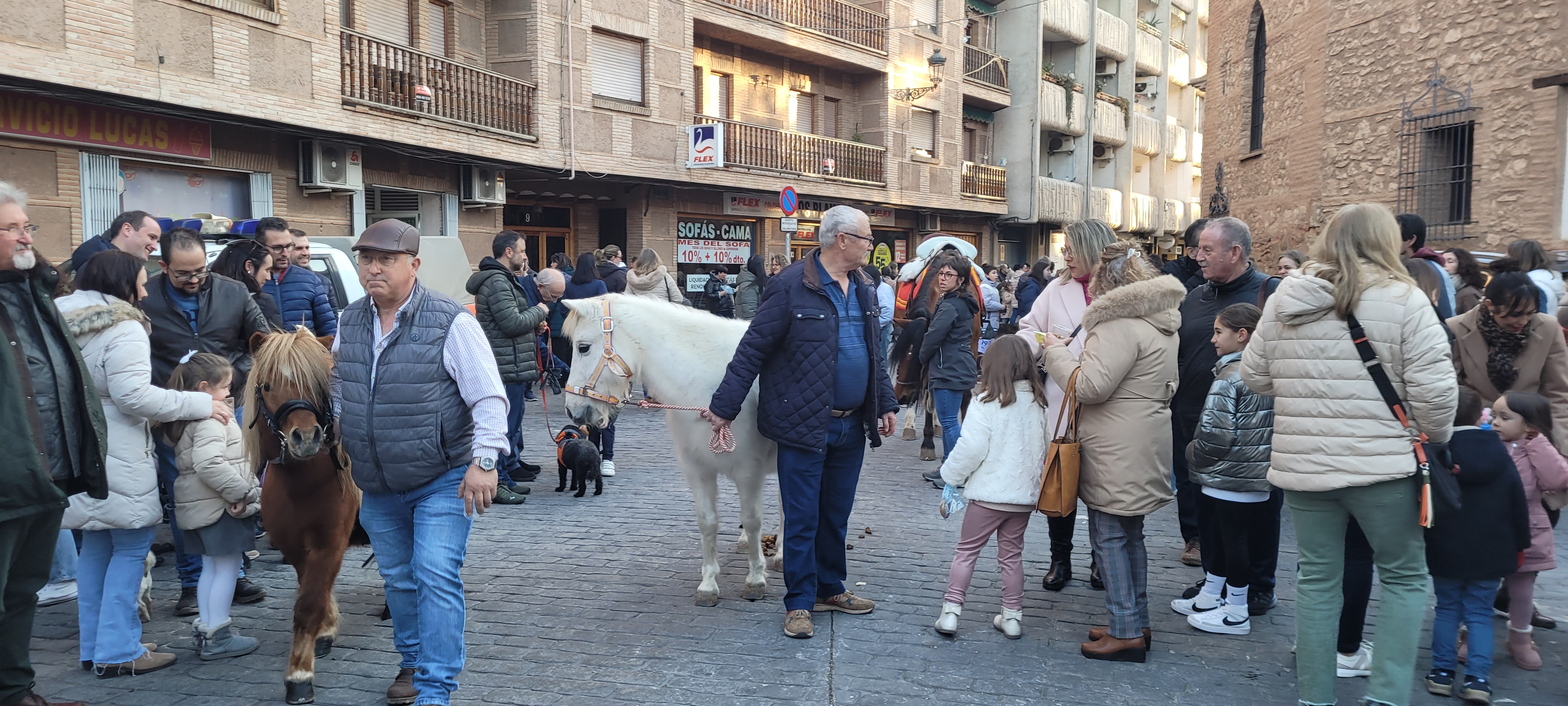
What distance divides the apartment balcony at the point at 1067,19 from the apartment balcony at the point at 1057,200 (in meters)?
5.02

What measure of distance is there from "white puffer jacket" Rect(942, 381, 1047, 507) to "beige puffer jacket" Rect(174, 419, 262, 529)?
11.0 feet

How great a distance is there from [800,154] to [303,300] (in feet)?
62.6

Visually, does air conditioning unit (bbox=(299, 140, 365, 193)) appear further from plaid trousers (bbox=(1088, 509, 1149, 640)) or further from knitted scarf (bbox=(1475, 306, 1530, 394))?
knitted scarf (bbox=(1475, 306, 1530, 394))

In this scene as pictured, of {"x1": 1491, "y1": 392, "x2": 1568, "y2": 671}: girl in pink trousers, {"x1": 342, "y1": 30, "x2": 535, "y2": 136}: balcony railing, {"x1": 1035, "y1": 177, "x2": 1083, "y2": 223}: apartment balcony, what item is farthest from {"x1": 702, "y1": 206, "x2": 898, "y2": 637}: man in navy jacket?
{"x1": 1035, "y1": 177, "x2": 1083, "y2": 223}: apartment balcony

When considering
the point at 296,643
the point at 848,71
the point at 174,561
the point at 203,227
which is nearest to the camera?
the point at 296,643

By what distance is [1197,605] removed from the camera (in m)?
5.13

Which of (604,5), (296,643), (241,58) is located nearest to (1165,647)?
(296,643)

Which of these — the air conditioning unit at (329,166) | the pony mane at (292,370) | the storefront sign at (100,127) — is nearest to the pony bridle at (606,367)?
the pony mane at (292,370)

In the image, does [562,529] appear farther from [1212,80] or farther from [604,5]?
[1212,80]

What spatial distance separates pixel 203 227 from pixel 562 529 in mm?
4611

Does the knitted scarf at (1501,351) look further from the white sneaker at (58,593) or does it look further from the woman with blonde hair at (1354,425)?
the white sneaker at (58,593)

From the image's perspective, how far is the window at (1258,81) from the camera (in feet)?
63.7

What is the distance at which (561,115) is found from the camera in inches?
736

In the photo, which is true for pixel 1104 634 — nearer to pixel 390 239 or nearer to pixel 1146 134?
pixel 390 239
